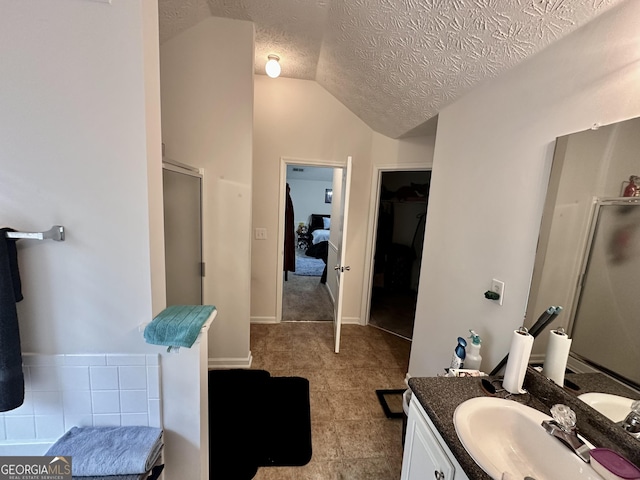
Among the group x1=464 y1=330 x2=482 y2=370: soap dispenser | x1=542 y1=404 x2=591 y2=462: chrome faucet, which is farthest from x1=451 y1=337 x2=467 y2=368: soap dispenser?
x1=542 y1=404 x2=591 y2=462: chrome faucet

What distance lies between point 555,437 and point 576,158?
40.6 inches

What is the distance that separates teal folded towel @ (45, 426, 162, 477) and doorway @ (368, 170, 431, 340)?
2.73m

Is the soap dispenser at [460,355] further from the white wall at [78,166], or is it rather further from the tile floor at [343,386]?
the white wall at [78,166]

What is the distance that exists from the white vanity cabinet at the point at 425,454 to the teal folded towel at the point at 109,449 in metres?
1.06

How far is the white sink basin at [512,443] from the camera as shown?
78cm

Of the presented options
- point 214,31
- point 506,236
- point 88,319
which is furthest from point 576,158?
point 214,31

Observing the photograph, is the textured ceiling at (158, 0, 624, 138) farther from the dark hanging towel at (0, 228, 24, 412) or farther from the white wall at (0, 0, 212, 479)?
the dark hanging towel at (0, 228, 24, 412)

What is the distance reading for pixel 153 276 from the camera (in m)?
1.06

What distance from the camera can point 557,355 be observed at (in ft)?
3.38

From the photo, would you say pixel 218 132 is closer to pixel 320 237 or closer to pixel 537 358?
pixel 537 358

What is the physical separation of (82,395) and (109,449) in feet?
0.85

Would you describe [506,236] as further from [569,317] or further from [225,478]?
[225,478]

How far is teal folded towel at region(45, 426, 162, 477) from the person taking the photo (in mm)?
912

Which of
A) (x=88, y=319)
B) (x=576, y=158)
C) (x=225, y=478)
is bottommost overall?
(x=225, y=478)
